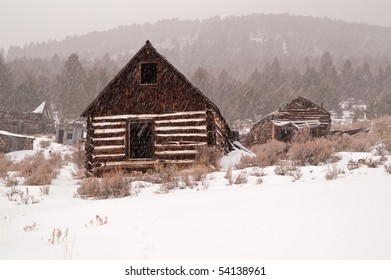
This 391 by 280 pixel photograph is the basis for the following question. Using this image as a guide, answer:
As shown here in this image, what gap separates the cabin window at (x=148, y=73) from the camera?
12.1 m

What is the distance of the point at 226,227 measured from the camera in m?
3.35

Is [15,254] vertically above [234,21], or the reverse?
[234,21]

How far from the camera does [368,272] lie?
253cm

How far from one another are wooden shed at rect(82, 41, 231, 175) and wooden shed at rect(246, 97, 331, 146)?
16645mm

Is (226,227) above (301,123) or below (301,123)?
below

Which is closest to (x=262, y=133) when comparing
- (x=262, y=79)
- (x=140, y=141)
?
(x=140, y=141)

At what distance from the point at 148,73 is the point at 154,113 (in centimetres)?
161

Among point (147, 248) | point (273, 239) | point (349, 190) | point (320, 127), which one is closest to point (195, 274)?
point (147, 248)

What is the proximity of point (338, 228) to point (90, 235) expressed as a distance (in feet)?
8.34

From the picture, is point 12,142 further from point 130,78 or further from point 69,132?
point 130,78

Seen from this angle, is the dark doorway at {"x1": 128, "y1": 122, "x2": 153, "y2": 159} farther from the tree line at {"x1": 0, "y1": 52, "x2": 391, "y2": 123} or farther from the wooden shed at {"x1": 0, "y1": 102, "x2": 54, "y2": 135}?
the tree line at {"x1": 0, "y1": 52, "x2": 391, "y2": 123}

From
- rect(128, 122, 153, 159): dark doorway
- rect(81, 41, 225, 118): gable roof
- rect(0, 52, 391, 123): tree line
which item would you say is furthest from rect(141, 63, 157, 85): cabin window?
rect(0, 52, 391, 123): tree line

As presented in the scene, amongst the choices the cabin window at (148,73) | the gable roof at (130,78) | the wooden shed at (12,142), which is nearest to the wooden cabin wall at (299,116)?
the gable roof at (130,78)

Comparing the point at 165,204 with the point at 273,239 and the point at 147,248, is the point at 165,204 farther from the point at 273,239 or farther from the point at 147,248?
the point at 273,239
